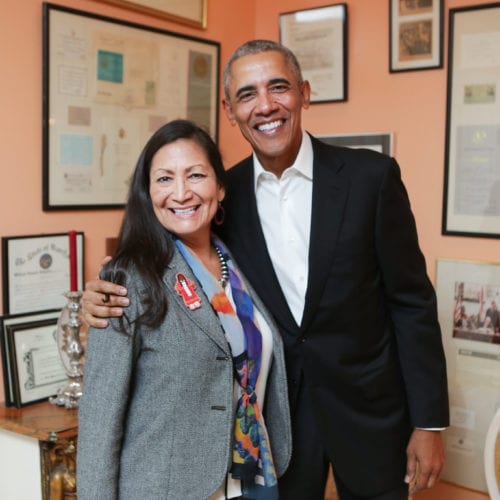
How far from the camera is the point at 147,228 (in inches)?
58.9

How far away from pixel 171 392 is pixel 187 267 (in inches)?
10.8

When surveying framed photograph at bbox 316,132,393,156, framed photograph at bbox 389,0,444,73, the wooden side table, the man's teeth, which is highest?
framed photograph at bbox 389,0,444,73

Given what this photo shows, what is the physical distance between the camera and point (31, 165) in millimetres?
2137

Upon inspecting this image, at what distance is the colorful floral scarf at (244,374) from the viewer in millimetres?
1455

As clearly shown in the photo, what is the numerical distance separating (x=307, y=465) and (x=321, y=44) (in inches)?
68.1

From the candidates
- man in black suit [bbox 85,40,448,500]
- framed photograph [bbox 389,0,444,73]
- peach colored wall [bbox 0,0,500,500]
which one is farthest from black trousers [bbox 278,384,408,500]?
framed photograph [bbox 389,0,444,73]

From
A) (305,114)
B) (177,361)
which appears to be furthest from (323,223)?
(305,114)

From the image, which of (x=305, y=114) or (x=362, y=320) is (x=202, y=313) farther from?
(x=305, y=114)

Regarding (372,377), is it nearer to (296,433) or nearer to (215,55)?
(296,433)

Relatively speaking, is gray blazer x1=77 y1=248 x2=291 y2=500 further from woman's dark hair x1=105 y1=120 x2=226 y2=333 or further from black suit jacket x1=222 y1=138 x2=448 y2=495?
black suit jacket x1=222 y1=138 x2=448 y2=495

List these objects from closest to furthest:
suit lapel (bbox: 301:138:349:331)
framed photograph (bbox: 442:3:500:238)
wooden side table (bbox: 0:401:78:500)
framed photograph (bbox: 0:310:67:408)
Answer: suit lapel (bbox: 301:138:349:331), wooden side table (bbox: 0:401:78:500), framed photograph (bbox: 0:310:67:408), framed photograph (bbox: 442:3:500:238)

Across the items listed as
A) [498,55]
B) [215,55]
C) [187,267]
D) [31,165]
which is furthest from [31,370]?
[498,55]

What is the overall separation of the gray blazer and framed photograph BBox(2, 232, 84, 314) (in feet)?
2.68

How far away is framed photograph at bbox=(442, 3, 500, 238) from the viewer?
2311mm
